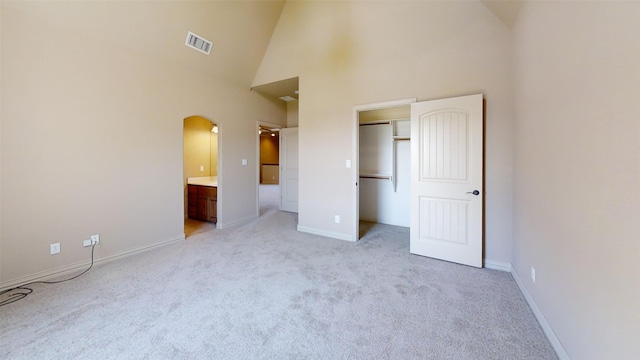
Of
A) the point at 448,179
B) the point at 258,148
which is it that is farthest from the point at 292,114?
the point at 448,179

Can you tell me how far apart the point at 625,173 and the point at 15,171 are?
4.55 meters

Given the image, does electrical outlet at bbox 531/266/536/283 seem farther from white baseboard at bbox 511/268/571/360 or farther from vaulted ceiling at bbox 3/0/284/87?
vaulted ceiling at bbox 3/0/284/87

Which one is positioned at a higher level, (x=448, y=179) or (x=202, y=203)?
(x=448, y=179)

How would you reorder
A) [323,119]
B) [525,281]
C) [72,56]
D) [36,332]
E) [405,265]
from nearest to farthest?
[36,332]
[525,281]
[72,56]
[405,265]
[323,119]

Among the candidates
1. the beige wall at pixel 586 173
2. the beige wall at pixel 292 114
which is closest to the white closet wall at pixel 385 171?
the beige wall at pixel 292 114

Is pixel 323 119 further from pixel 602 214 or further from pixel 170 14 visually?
pixel 602 214

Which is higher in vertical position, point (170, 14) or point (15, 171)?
point (170, 14)

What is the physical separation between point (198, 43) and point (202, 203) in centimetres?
295

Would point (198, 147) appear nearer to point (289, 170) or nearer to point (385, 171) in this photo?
point (289, 170)

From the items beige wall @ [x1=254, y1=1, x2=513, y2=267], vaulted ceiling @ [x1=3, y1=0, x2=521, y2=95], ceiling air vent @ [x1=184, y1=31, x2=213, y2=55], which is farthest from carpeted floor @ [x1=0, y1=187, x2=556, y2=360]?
ceiling air vent @ [x1=184, y1=31, x2=213, y2=55]

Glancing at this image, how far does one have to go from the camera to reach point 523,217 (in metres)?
2.35

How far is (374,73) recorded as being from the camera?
139 inches

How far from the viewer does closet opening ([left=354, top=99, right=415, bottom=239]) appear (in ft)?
15.1

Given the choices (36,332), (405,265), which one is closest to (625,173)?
(405,265)
